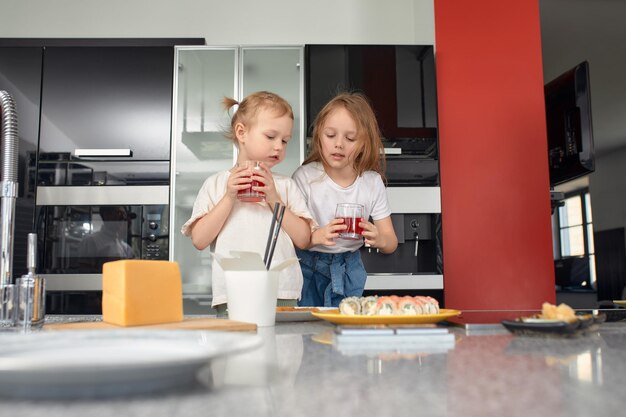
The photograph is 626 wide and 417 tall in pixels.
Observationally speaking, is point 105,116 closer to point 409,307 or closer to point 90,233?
point 90,233

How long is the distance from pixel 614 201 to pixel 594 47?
2.55ft

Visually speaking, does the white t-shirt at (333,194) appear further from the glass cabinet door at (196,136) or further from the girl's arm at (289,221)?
the glass cabinet door at (196,136)

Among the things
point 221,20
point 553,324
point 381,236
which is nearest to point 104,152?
point 221,20

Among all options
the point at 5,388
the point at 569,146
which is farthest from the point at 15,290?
the point at 569,146

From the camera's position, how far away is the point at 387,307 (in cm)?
87

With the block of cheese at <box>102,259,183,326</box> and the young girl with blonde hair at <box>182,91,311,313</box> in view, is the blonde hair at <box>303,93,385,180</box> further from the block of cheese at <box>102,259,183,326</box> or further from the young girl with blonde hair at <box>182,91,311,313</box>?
the block of cheese at <box>102,259,183,326</box>

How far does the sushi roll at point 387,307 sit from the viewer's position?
0.86 meters

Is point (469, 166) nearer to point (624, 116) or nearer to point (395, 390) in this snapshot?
point (624, 116)

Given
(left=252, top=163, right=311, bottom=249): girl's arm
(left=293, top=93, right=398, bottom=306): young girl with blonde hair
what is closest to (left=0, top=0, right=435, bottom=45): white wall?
(left=293, top=93, right=398, bottom=306): young girl with blonde hair

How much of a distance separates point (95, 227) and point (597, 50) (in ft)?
Answer: 8.67

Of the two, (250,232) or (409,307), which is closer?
(409,307)

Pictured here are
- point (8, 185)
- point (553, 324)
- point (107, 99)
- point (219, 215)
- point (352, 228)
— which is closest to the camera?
point (553, 324)

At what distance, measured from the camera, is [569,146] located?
2828mm

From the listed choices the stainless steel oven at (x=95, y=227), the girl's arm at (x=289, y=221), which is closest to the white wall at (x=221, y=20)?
the stainless steel oven at (x=95, y=227)
